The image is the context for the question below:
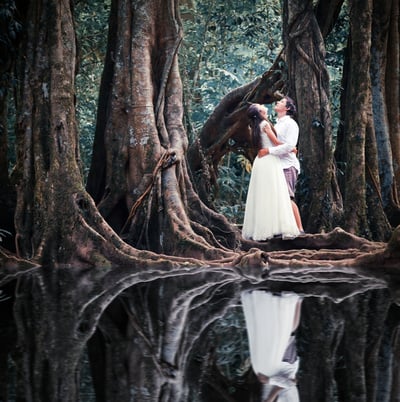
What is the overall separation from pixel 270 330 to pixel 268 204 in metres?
5.38

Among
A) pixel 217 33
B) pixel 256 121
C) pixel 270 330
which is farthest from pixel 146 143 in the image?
pixel 217 33

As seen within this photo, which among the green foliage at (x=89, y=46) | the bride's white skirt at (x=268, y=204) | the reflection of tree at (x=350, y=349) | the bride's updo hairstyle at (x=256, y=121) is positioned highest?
the green foliage at (x=89, y=46)

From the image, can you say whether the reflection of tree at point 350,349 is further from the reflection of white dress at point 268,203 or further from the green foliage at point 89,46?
the green foliage at point 89,46

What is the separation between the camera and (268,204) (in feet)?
33.6

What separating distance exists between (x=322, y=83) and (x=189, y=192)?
2438 millimetres

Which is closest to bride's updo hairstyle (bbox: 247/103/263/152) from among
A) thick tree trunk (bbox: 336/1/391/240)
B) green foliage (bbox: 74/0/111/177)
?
A: thick tree trunk (bbox: 336/1/391/240)

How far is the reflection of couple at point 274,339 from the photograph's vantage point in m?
3.58

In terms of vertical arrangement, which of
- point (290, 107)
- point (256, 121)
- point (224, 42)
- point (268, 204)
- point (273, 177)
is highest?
point (224, 42)

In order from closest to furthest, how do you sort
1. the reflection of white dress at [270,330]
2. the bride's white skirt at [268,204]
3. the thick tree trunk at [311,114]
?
the reflection of white dress at [270,330]
the bride's white skirt at [268,204]
the thick tree trunk at [311,114]

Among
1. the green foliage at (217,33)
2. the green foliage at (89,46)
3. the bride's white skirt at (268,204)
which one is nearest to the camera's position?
the bride's white skirt at (268,204)

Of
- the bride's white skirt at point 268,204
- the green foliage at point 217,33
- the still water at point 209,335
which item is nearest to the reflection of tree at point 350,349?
the still water at point 209,335

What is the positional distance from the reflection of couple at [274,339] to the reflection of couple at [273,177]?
3.56 metres

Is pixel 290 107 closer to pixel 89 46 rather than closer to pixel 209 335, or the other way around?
pixel 89 46

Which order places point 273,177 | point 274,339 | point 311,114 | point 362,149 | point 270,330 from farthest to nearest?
point 311,114 → point 273,177 → point 362,149 → point 270,330 → point 274,339
